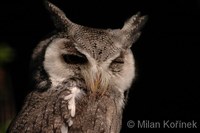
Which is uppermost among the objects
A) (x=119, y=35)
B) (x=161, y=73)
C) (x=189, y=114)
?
(x=161, y=73)

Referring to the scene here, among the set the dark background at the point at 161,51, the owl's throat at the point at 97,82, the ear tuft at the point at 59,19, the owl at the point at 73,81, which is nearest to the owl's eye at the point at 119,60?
the owl at the point at 73,81

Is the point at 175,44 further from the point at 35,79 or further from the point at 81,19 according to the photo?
the point at 35,79

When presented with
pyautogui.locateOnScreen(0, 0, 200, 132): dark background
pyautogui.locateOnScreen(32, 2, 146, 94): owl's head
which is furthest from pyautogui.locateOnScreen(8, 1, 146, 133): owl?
pyautogui.locateOnScreen(0, 0, 200, 132): dark background

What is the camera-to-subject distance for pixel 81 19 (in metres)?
6.40

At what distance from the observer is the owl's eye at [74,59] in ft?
11.3

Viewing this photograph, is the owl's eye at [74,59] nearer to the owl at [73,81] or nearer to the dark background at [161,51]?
the owl at [73,81]

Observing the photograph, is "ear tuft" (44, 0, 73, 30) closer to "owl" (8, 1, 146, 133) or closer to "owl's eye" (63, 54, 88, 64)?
"owl" (8, 1, 146, 133)

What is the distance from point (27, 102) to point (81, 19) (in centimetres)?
294

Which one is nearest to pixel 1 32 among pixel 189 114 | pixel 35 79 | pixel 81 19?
pixel 81 19

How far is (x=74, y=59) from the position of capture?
347cm

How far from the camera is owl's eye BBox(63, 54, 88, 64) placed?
136 inches

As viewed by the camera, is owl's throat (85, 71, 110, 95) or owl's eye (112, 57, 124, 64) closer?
owl's throat (85, 71, 110, 95)

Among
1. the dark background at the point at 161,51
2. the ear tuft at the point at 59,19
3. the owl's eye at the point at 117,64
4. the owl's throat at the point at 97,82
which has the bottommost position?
the owl's throat at the point at 97,82

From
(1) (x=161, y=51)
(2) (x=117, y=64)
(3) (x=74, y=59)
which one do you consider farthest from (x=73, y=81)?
(1) (x=161, y=51)
